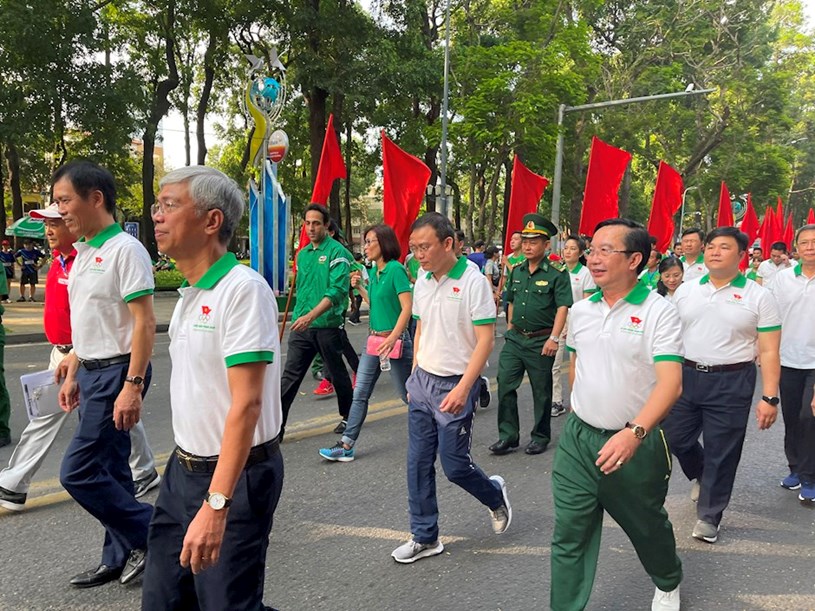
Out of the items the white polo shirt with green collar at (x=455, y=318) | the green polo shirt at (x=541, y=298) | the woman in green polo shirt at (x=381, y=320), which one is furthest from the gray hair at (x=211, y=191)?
the green polo shirt at (x=541, y=298)

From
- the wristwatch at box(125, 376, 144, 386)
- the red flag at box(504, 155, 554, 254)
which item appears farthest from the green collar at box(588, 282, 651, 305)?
the red flag at box(504, 155, 554, 254)

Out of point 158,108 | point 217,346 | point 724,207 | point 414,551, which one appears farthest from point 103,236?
point 158,108

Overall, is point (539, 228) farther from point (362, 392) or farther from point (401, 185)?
point (401, 185)

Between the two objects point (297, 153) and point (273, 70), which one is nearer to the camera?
point (273, 70)

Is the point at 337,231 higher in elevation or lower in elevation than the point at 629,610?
higher

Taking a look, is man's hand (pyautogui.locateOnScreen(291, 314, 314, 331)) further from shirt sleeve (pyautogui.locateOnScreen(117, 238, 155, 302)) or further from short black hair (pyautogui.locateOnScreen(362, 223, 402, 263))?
shirt sleeve (pyautogui.locateOnScreen(117, 238, 155, 302))

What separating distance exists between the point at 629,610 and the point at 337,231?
13.1 ft

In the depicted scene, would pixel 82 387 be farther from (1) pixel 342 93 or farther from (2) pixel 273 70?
(1) pixel 342 93

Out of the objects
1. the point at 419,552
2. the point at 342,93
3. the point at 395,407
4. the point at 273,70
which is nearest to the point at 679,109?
the point at 342,93

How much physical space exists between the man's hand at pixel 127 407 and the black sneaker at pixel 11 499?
142 cm

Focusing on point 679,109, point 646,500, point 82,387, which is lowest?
point 646,500

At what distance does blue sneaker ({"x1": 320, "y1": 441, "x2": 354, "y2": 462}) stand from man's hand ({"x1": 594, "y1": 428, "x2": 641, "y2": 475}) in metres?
2.74

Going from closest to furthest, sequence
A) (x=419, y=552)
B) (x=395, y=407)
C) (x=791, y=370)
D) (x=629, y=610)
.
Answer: (x=629, y=610) < (x=419, y=552) < (x=791, y=370) < (x=395, y=407)

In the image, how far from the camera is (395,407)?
6.84 meters
